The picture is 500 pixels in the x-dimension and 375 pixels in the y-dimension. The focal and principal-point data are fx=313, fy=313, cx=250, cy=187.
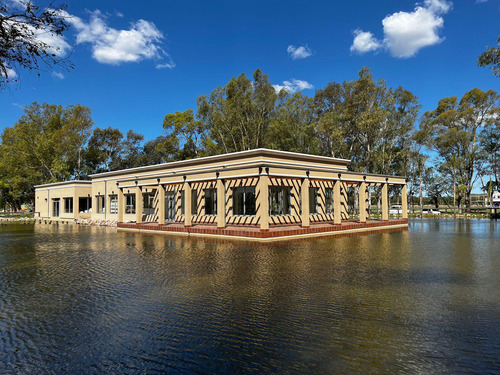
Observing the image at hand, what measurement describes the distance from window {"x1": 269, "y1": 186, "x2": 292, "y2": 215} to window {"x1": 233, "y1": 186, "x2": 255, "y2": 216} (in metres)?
1.13

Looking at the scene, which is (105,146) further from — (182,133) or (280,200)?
(280,200)

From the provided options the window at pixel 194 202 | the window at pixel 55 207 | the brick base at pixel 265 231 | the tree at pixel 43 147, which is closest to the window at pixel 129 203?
the brick base at pixel 265 231

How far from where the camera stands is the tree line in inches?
1347

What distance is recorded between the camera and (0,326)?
4.66 meters

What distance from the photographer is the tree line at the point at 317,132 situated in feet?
112

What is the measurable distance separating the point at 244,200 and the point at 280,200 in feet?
7.16

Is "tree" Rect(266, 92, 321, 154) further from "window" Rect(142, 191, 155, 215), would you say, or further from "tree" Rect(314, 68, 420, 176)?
"window" Rect(142, 191, 155, 215)

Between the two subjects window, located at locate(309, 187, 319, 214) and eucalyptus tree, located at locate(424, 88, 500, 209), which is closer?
window, located at locate(309, 187, 319, 214)

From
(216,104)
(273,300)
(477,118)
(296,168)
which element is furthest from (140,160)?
(273,300)

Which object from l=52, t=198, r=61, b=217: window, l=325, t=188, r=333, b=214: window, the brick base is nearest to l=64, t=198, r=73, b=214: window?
l=52, t=198, r=61, b=217: window

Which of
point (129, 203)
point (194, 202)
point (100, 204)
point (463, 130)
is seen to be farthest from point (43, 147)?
point (463, 130)

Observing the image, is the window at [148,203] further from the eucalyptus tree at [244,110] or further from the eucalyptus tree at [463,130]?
the eucalyptus tree at [463,130]

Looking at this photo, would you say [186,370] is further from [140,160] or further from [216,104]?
[140,160]

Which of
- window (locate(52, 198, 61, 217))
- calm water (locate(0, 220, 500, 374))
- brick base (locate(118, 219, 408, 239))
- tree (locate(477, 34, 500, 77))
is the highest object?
tree (locate(477, 34, 500, 77))
